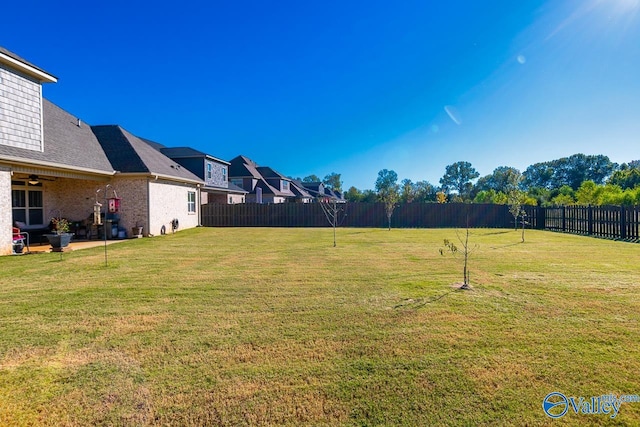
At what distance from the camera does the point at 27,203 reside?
43.4 ft

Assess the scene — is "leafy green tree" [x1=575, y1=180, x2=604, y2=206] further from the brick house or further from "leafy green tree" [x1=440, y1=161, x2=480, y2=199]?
"leafy green tree" [x1=440, y1=161, x2=480, y2=199]

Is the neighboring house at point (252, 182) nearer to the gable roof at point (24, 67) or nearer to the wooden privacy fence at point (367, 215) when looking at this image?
the wooden privacy fence at point (367, 215)

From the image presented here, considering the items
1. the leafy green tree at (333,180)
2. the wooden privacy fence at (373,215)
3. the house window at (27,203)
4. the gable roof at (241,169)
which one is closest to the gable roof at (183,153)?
the wooden privacy fence at (373,215)

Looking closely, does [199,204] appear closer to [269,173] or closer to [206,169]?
[206,169]

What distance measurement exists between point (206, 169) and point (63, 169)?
1157 cm

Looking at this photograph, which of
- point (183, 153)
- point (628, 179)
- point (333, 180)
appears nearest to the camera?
point (183, 153)

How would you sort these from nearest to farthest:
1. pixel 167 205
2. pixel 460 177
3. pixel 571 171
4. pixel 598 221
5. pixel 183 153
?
pixel 598 221, pixel 167 205, pixel 183 153, pixel 571 171, pixel 460 177

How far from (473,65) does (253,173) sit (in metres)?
23.5

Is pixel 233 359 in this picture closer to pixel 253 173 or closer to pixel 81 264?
pixel 81 264

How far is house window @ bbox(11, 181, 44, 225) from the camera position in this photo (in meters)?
12.7

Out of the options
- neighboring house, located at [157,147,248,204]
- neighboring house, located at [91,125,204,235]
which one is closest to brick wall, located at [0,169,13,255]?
neighboring house, located at [91,125,204,235]

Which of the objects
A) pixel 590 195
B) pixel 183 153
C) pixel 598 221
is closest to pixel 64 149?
pixel 183 153

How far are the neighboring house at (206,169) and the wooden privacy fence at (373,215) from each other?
7.49 feet

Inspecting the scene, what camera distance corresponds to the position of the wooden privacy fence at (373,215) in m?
22.9
